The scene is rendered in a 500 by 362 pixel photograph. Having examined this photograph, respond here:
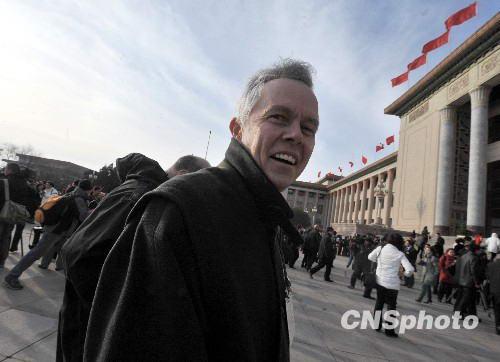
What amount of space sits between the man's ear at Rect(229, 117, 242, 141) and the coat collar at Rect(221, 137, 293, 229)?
11.1 inches

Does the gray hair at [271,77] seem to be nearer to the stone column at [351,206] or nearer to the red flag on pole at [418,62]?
the red flag on pole at [418,62]

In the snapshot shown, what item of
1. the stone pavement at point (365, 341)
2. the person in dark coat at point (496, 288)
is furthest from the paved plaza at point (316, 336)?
Result: the person in dark coat at point (496, 288)

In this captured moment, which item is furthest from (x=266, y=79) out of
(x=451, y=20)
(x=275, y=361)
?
(x=451, y=20)

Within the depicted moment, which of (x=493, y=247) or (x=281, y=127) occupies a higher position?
(x=493, y=247)

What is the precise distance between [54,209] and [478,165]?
24.7 m

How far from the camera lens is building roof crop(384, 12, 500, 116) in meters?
21.1

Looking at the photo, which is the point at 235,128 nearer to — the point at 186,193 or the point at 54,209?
the point at 186,193

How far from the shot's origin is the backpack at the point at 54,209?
532 centimetres

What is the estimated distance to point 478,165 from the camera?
70.6 feet

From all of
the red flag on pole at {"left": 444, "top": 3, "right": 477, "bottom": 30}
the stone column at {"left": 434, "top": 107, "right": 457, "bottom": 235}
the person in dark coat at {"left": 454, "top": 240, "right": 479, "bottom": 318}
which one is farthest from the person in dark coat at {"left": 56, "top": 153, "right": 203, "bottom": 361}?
the red flag on pole at {"left": 444, "top": 3, "right": 477, "bottom": 30}

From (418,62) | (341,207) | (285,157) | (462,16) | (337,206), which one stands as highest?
(462,16)

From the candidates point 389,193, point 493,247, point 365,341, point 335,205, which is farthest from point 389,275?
point 335,205

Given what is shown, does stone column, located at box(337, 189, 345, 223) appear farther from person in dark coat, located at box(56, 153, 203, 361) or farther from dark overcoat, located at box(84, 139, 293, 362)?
dark overcoat, located at box(84, 139, 293, 362)

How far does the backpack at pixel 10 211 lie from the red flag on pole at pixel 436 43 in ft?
94.0
